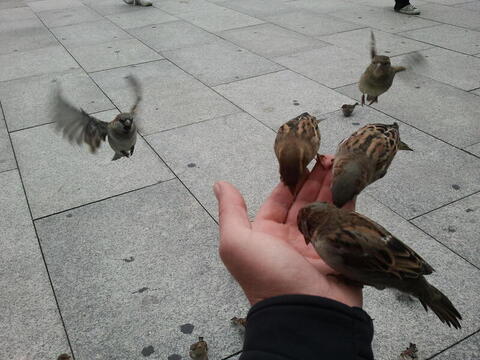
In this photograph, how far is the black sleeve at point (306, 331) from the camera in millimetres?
2338

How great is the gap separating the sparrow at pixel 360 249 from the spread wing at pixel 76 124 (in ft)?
7.57

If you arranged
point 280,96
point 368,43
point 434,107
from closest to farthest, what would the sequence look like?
point 434,107, point 280,96, point 368,43

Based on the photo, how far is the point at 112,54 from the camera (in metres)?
10.9

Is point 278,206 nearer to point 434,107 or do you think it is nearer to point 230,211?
point 230,211

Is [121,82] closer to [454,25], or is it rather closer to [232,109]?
[232,109]

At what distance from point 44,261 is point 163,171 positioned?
2051mm

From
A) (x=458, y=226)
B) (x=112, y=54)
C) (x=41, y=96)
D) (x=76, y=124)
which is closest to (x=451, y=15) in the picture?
(x=112, y=54)

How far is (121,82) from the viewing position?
9.35 meters

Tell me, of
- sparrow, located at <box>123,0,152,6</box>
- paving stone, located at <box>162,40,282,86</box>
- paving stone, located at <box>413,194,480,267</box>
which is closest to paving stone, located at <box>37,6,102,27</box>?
sparrow, located at <box>123,0,152,6</box>

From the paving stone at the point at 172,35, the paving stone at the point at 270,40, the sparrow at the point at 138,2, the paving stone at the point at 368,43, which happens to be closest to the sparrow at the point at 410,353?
the paving stone at the point at 368,43

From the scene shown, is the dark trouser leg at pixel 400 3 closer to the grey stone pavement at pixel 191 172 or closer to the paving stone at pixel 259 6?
the grey stone pavement at pixel 191 172

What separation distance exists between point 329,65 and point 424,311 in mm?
6633

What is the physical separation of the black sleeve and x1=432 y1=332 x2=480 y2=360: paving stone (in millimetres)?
1742

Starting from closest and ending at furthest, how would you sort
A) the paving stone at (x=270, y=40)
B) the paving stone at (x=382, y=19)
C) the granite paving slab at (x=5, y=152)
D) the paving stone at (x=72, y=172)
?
the paving stone at (x=72, y=172) < the granite paving slab at (x=5, y=152) < the paving stone at (x=270, y=40) < the paving stone at (x=382, y=19)
